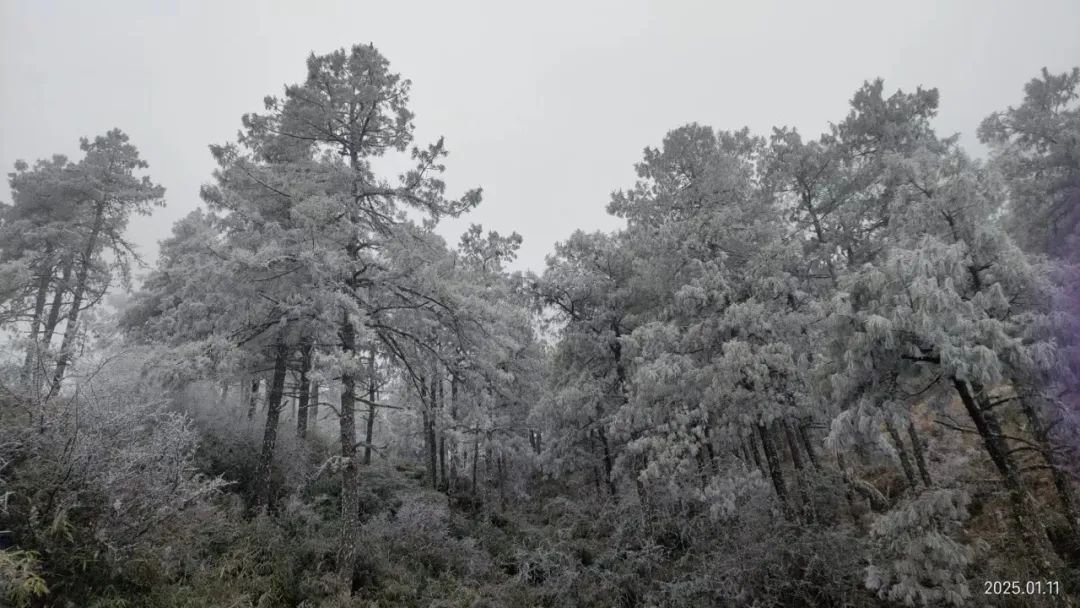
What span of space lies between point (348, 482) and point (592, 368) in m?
8.44

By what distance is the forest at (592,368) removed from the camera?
6.88 metres

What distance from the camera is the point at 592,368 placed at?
1605 cm

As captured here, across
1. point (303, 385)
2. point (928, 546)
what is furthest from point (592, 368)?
point (928, 546)

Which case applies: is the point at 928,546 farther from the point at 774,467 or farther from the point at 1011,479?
the point at 774,467

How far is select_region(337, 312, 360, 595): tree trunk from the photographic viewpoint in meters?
9.70

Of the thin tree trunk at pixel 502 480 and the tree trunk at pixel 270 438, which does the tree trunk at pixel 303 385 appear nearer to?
the tree trunk at pixel 270 438

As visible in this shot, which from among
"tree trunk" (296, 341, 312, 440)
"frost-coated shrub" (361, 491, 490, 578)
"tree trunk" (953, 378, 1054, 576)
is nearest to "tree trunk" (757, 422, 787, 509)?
"tree trunk" (953, 378, 1054, 576)

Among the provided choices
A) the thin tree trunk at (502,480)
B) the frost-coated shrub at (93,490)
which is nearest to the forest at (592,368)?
the frost-coated shrub at (93,490)

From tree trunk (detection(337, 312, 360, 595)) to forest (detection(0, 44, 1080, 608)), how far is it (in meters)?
0.06

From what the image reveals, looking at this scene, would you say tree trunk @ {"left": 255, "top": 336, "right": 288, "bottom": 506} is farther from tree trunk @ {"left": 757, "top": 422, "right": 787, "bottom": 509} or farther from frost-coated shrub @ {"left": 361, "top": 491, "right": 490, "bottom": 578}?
tree trunk @ {"left": 757, "top": 422, "right": 787, "bottom": 509}

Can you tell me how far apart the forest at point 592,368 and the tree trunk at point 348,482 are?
63 millimetres

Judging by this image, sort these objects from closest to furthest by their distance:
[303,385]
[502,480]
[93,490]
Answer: [93,490]
[303,385]
[502,480]

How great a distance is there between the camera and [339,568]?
9.63m

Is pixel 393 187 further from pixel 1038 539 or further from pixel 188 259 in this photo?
pixel 1038 539
